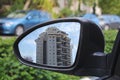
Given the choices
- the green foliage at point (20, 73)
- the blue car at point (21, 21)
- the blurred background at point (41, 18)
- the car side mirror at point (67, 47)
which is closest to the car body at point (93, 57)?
the car side mirror at point (67, 47)

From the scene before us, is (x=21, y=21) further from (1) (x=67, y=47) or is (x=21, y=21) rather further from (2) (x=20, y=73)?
(1) (x=67, y=47)

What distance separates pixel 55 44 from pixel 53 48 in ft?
0.08

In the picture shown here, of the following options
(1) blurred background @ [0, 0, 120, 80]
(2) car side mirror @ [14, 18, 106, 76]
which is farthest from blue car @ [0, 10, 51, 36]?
(2) car side mirror @ [14, 18, 106, 76]

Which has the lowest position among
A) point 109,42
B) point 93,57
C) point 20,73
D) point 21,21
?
point 21,21

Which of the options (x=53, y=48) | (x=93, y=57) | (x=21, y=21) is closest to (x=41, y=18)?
(x=21, y=21)

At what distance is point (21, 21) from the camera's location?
74.9 feet

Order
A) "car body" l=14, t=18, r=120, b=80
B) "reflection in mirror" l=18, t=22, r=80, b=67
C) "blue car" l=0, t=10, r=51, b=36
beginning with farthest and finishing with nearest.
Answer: "blue car" l=0, t=10, r=51, b=36
"reflection in mirror" l=18, t=22, r=80, b=67
"car body" l=14, t=18, r=120, b=80

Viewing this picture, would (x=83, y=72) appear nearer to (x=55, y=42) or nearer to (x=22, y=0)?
(x=55, y=42)

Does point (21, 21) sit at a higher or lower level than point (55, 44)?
lower

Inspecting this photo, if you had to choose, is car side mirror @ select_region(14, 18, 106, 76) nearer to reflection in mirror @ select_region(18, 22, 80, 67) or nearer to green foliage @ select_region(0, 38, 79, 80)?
reflection in mirror @ select_region(18, 22, 80, 67)

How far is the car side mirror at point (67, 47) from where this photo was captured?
6.12 feet

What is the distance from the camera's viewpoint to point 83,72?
6.25 feet

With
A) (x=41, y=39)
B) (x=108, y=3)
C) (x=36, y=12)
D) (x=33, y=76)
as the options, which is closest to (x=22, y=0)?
(x=36, y=12)

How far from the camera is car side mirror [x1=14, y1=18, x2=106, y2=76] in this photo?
187 centimetres
